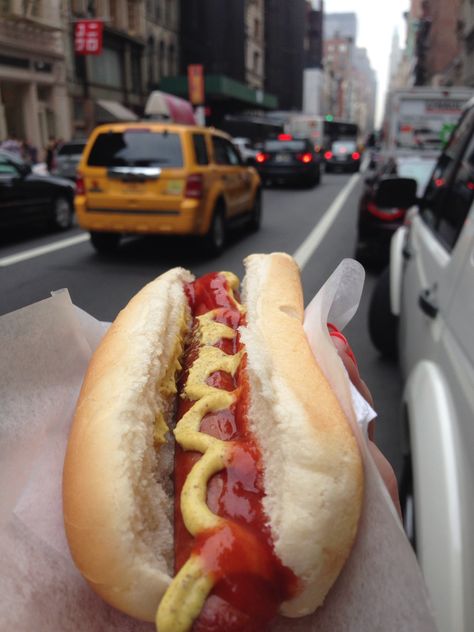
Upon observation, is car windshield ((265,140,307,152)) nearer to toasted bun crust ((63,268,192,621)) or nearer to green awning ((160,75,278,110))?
green awning ((160,75,278,110))

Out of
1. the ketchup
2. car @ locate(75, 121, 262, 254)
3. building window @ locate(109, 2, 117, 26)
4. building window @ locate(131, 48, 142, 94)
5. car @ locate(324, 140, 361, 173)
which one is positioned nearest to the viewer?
the ketchup

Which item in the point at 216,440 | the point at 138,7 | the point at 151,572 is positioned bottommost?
the point at 151,572

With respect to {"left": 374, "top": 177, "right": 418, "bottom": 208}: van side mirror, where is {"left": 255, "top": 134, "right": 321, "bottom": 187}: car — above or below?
below

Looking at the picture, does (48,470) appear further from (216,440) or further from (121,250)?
(121,250)

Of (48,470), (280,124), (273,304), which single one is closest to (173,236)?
(273,304)

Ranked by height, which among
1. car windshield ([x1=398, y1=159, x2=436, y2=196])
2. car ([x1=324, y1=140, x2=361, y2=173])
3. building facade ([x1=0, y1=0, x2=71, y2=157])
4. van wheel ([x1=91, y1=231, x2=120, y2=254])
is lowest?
car ([x1=324, y1=140, x2=361, y2=173])

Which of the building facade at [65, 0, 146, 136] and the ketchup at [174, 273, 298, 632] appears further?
the building facade at [65, 0, 146, 136]

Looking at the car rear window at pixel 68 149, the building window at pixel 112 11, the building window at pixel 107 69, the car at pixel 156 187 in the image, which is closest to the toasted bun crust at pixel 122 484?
the building window at pixel 112 11

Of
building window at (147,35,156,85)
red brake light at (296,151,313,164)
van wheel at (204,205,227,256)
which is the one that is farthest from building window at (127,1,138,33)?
red brake light at (296,151,313,164)
